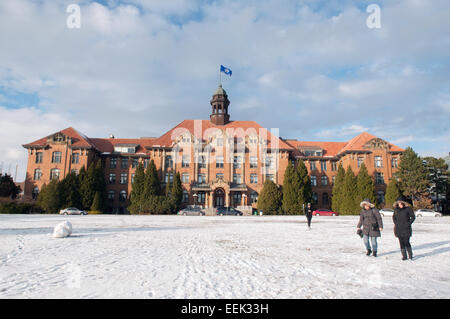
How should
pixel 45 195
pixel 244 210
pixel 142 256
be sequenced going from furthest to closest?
1. pixel 244 210
2. pixel 45 195
3. pixel 142 256

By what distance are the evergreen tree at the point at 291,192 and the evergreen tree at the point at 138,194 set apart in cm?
2259

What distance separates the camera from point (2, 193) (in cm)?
4791

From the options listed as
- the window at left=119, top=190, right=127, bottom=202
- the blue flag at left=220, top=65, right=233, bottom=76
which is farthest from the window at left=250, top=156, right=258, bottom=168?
the window at left=119, top=190, right=127, bottom=202

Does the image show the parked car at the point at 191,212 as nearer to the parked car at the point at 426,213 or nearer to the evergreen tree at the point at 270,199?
the evergreen tree at the point at 270,199

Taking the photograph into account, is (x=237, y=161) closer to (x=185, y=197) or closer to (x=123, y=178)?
(x=185, y=197)

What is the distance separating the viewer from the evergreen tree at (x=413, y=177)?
44.3 metres

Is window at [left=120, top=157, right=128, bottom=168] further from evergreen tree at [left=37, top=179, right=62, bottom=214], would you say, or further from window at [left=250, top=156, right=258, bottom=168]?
window at [left=250, top=156, right=258, bottom=168]

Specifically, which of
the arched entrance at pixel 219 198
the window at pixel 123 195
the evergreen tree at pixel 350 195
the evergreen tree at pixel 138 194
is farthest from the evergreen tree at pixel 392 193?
the window at pixel 123 195

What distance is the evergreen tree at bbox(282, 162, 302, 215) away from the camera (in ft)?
147
